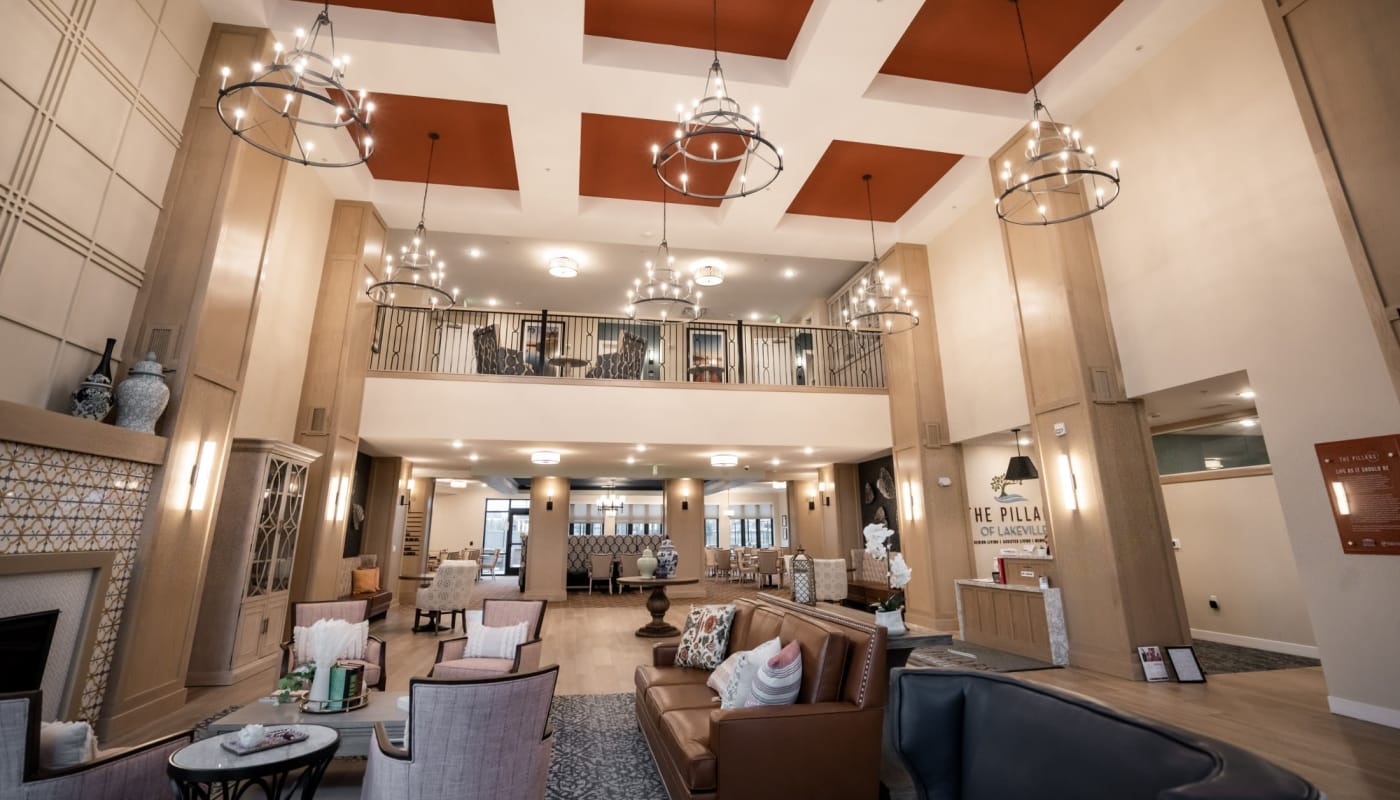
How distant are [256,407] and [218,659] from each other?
7.86 ft

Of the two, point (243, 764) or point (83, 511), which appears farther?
point (83, 511)

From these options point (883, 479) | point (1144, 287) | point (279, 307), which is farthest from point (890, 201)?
point (279, 307)

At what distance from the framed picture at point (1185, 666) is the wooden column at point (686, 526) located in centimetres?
823

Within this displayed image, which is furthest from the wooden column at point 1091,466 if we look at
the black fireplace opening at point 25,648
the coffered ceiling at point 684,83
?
the black fireplace opening at point 25,648

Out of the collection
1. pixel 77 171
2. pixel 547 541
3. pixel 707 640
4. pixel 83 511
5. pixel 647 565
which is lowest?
pixel 707 640

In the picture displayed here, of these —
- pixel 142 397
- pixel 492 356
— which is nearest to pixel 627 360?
pixel 492 356

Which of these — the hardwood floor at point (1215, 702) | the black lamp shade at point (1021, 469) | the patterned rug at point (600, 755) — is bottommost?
the patterned rug at point (600, 755)

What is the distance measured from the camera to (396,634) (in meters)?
7.80

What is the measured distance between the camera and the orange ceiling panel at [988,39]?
532 cm

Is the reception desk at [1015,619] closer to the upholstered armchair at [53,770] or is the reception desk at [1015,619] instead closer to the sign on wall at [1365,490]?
the sign on wall at [1365,490]

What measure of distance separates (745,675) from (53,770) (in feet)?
8.83

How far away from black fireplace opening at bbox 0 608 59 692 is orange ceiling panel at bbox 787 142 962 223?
7.70 m

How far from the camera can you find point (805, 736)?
265 centimetres

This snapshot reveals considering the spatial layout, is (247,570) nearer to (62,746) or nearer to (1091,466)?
(62,746)
